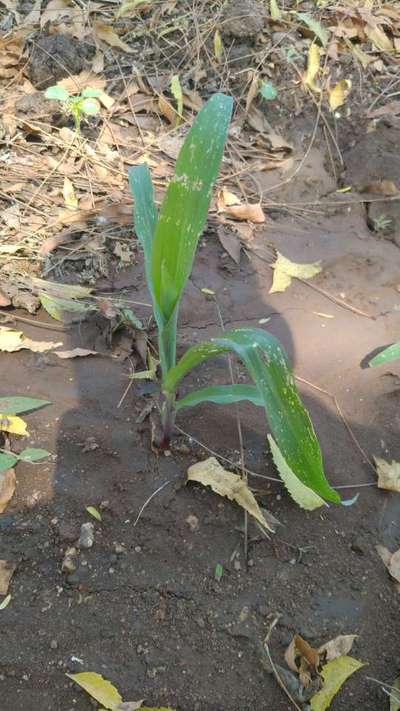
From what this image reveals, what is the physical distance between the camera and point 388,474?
4.79 ft

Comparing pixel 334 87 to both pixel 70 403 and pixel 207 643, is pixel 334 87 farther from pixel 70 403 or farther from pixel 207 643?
pixel 207 643

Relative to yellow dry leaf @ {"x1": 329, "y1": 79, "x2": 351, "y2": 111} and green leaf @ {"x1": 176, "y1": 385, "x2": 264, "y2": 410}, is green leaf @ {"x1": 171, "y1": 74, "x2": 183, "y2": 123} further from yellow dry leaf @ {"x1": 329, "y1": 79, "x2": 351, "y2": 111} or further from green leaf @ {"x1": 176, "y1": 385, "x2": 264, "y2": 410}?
green leaf @ {"x1": 176, "y1": 385, "x2": 264, "y2": 410}

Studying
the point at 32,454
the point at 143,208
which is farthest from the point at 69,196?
the point at 32,454

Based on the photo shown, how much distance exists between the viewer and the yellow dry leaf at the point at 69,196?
2.06 metres

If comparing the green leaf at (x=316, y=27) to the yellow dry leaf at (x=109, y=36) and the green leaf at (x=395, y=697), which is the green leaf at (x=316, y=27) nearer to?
the yellow dry leaf at (x=109, y=36)

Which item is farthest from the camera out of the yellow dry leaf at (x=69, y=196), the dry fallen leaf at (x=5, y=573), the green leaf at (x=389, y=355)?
the yellow dry leaf at (x=69, y=196)

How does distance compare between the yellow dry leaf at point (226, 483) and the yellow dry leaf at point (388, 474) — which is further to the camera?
the yellow dry leaf at point (388, 474)

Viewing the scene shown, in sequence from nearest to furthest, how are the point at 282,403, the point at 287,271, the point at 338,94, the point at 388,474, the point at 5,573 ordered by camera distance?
the point at 282,403 < the point at 5,573 < the point at 388,474 < the point at 287,271 < the point at 338,94

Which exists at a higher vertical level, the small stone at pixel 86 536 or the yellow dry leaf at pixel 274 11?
the yellow dry leaf at pixel 274 11

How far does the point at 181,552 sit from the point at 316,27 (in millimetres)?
2297

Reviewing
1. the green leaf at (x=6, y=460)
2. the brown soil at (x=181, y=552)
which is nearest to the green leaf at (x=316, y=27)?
the brown soil at (x=181, y=552)

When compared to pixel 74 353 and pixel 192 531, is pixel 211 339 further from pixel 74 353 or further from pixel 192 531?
pixel 74 353

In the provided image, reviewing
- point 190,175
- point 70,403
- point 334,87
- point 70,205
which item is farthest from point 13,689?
point 334,87

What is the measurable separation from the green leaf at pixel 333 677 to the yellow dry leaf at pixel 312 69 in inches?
85.3
